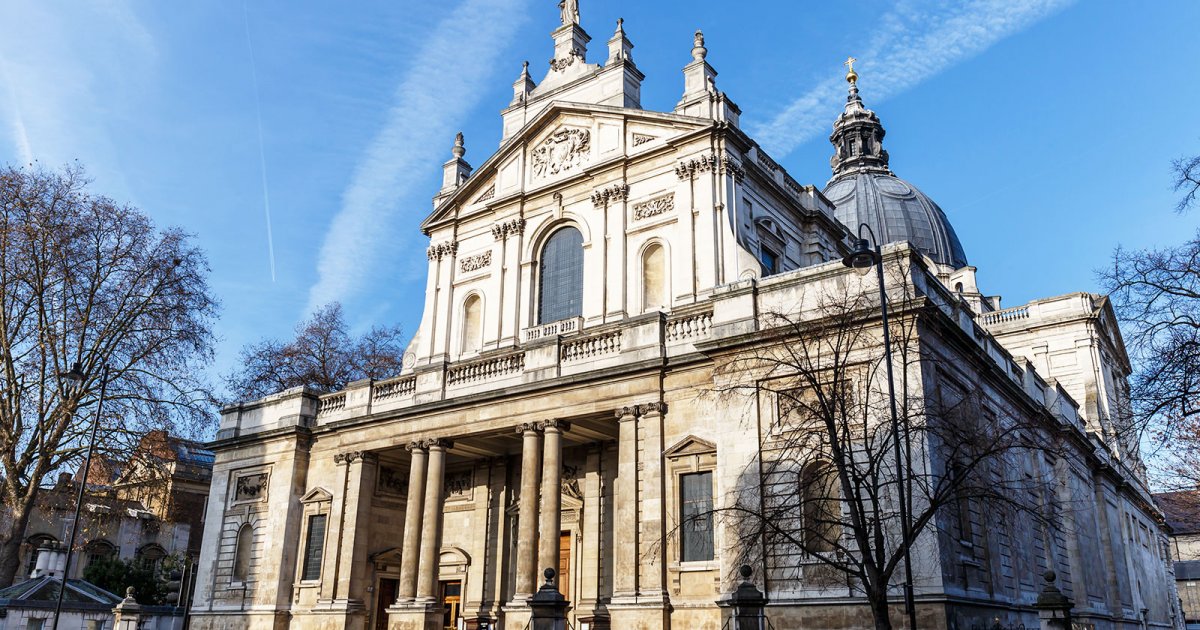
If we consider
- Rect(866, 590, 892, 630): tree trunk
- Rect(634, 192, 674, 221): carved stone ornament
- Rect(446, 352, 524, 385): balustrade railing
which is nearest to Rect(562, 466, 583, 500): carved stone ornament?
Rect(446, 352, 524, 385): balustrade railing

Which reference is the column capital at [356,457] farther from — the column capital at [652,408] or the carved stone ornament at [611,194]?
the carved stone ornament at [611,194]

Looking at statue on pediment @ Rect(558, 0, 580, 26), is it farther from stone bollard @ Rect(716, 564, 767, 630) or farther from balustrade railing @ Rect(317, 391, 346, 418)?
stone bollard @ Rect(716, 564, 767, 630)

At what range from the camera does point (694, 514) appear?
1891cm

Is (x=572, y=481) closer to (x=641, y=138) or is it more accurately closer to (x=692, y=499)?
(x=692, y=499)

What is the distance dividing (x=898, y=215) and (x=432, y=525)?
128 feet

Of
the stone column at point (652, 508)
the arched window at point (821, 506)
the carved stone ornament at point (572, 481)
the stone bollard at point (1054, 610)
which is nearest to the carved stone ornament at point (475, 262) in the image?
the carved stone ornament at point (572, 481)

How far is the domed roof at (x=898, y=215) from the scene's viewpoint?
53.1 metres

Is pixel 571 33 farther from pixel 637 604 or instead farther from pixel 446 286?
pixel 637 604

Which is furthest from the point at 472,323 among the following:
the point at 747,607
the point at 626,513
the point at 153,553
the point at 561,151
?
the point at 153,553

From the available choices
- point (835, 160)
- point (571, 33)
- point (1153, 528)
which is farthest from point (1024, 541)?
point (835, 160)

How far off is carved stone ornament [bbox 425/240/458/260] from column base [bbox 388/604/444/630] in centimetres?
1292

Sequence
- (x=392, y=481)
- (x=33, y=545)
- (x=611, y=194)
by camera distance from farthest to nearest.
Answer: (x=33, y=545) → (x=611, y=194) → (x=392, y=481)

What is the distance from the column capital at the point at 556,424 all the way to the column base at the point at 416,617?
536cm

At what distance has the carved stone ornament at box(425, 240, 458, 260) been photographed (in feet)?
104
